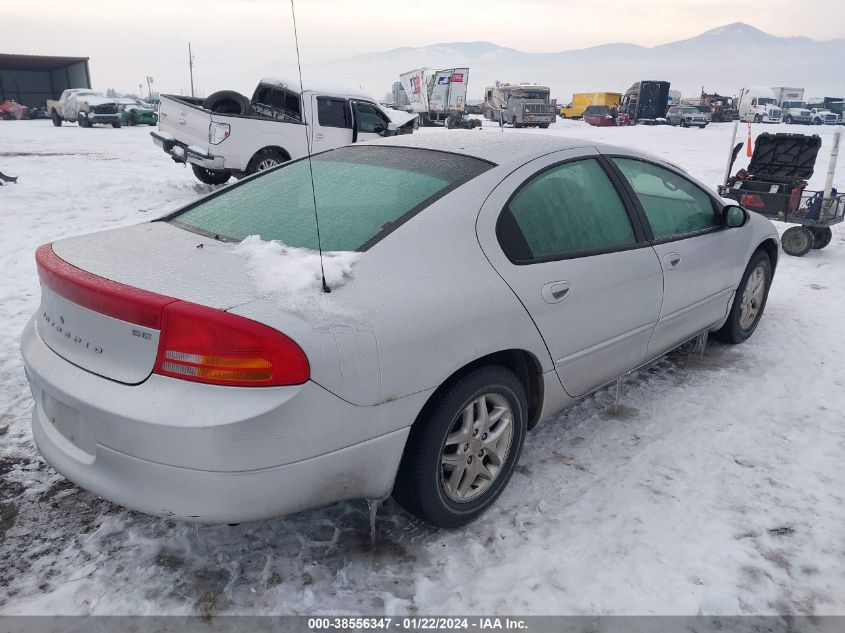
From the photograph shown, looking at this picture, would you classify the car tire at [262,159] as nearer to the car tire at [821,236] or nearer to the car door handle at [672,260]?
the car tire at [821,236]

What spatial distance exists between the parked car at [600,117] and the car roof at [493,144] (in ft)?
129

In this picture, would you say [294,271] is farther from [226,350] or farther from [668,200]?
[668,200]

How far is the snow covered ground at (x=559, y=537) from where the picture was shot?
7.09 feet

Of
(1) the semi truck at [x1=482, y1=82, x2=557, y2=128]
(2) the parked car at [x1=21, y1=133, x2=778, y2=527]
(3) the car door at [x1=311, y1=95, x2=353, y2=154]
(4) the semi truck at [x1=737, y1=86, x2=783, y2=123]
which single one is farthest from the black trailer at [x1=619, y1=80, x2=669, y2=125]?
(2) the parked car at [x1=21, y1=133, x2=778, y2=527]

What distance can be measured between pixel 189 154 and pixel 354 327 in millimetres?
9606

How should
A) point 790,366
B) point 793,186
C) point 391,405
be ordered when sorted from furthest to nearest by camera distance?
point 793,186 < point 790,366 < point 391,405

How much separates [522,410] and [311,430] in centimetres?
106

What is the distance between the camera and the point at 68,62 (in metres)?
44.0

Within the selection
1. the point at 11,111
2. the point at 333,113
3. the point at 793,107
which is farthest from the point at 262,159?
the point at 793,107

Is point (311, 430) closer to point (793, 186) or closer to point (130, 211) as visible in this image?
point (793, 186)

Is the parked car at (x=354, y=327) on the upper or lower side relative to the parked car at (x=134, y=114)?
lower

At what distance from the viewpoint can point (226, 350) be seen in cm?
179

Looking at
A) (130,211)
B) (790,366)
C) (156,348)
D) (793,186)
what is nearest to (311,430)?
(156,348)

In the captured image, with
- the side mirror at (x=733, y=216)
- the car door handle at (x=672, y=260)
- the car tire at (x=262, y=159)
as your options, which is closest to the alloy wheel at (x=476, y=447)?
the car door handle at (x=672, y=260)
